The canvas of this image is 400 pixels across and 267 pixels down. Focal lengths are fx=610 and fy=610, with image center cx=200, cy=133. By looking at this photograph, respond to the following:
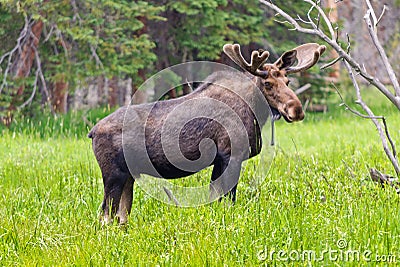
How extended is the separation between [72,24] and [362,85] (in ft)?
54.3

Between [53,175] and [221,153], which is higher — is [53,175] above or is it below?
below

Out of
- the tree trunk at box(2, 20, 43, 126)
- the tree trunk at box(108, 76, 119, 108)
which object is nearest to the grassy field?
the tree trunk at box(2, 20, 43, 126)

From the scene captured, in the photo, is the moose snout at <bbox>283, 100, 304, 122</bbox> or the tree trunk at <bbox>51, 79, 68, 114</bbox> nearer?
the moose snout at <bbox>283, 100, 304, 122</bbox>

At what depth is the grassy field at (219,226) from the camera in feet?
11.6

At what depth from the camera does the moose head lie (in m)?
4.21

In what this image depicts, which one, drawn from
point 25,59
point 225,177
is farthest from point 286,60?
point 25,59

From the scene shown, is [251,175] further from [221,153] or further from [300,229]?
[300,229]

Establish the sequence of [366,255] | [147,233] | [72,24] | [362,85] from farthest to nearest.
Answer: [362,85], [72,24], [147,233], [366,255]

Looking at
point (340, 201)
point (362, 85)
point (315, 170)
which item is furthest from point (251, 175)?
point (362, 85)

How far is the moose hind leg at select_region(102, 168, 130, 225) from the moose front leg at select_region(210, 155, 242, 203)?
66 centimetres

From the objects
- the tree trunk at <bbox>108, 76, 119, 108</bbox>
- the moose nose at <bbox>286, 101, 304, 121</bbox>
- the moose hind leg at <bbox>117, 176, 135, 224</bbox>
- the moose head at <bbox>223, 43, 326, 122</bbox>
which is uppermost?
the moose head at <bbox>223, 43, 326, 122</bbox>

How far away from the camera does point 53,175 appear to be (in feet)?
20.9

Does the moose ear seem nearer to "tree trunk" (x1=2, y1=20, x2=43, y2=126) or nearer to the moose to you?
the moose

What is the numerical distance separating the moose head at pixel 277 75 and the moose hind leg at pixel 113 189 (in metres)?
1.16
